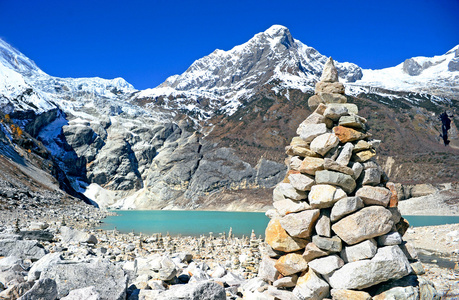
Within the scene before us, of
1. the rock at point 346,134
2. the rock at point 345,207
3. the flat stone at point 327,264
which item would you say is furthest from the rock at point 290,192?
the rock at point 346,134

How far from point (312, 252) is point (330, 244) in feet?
1.28

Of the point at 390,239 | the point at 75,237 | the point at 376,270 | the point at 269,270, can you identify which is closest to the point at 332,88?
the point at 390,239

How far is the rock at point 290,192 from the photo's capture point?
6555 mm

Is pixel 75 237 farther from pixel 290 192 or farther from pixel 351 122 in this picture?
pixel 351 122

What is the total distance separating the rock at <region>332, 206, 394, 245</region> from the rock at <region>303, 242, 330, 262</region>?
46cm

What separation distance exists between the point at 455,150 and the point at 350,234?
656 feet

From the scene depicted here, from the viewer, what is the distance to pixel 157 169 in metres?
190

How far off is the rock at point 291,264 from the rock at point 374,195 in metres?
1.66

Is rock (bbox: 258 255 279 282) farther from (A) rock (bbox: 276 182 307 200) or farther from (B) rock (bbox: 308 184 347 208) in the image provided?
(B) rock (bbox: 308 184 347 208)

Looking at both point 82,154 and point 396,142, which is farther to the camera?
point 82,154

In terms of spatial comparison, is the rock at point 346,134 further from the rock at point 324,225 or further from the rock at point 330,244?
the rock at point 330,244

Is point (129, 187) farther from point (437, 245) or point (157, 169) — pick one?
point (437, 245)

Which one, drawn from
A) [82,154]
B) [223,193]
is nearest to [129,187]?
[82,154]

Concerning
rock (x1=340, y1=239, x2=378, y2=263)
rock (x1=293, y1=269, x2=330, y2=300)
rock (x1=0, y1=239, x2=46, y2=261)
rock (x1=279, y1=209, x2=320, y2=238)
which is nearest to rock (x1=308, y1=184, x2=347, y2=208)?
rock (x1=279, y1=209, x2=320, y2=238)
